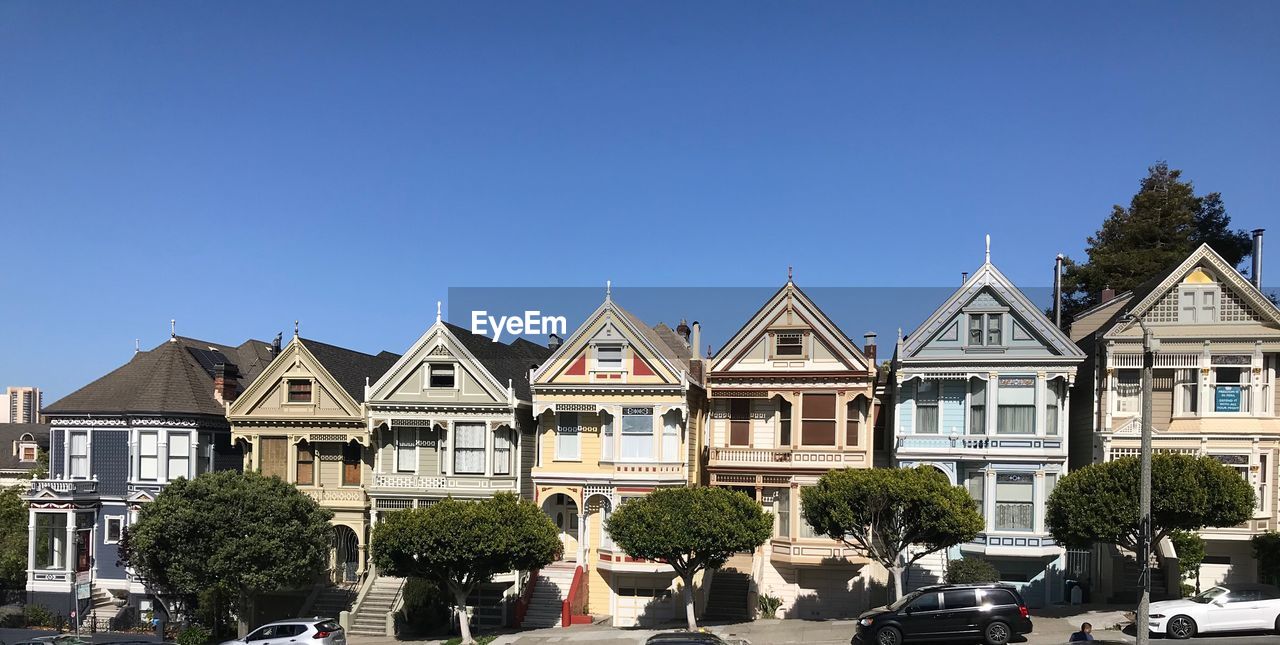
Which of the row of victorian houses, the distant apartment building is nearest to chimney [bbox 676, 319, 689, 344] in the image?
the row of victorian houses

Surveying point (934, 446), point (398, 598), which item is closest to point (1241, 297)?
point (934, 446)

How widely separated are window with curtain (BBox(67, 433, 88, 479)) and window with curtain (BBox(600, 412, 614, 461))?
72.7 ft

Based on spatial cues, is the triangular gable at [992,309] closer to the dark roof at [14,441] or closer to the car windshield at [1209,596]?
the car windshield at [1209,596]

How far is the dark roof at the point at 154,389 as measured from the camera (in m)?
42.7

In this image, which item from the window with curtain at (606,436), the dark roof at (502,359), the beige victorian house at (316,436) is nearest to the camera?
the window with curtain at (606,436)

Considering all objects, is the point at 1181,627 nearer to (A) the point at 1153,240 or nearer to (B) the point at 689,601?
(B) the point at 689,601

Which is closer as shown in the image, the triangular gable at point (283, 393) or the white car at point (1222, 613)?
the white car at point (1222, 613)

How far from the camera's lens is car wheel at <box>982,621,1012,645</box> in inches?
1115

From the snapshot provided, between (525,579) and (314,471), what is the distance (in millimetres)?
10192

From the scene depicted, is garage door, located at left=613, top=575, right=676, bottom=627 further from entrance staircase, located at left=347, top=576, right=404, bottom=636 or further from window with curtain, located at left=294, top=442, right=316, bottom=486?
window with curtain, located at left=294, top=442, right=316, bottom=486

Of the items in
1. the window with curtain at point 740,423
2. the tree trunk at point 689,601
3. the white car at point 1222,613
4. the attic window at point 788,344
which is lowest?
the tree trunk at point 689,601

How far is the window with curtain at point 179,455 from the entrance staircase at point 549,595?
1553 centimetres

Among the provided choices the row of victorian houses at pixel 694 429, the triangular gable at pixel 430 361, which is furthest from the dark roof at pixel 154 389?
the triangular gable at pixel 430 361

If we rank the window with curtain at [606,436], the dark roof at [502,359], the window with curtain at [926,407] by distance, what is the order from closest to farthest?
1. the window with curtain at [926,407]
2. the window with curtain at [606,436]
3. the dark roof at [502,359]
